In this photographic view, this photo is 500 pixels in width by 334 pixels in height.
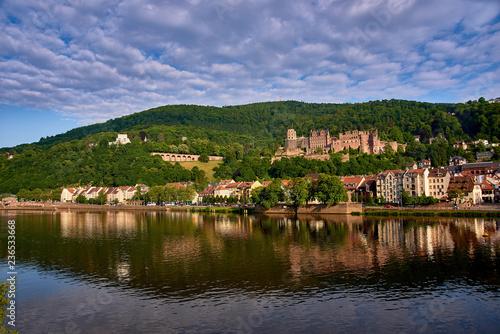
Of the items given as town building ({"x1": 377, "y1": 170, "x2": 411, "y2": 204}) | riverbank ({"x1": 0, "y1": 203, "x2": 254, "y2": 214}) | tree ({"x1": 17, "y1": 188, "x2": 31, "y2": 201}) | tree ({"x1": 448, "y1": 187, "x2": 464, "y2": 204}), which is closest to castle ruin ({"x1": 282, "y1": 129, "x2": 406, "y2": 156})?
town building ({"x1": 377, "y1": 170, "x2": 411, "y2": 204})

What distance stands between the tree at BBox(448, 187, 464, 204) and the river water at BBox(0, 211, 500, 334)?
86.3 ft

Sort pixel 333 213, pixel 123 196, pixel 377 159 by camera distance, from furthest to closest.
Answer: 1. pixel 377 159
2. pixel 123 196
3. pixel 333 213

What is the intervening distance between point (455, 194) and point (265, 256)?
47.4 m

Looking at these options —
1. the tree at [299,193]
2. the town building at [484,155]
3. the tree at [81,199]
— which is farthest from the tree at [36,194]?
the town building at [484,155]

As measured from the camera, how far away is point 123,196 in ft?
387

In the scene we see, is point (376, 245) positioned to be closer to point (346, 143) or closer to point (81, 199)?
point (81, 199)

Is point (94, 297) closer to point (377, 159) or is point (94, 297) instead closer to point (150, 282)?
point (150, 282)

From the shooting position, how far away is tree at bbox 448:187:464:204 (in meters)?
63.1

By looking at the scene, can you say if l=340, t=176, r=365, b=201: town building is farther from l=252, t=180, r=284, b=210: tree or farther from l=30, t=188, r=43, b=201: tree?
l=30, t=188, r=43, b=201: tree

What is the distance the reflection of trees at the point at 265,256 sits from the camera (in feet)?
72.7

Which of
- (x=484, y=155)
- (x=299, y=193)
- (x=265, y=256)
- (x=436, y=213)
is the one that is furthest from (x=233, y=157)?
(x=265, y=256)

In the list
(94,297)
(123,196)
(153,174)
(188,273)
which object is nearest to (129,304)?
(94,297)

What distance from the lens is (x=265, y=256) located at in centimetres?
2919

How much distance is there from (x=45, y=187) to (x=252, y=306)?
134 m
